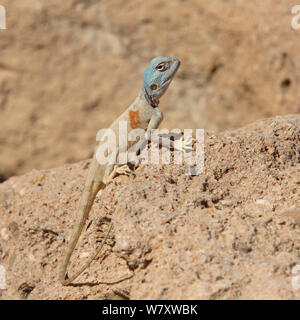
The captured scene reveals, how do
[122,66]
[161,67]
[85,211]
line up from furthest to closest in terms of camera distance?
[122,66], [161,67], [85,211]

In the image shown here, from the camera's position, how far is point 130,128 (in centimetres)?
431

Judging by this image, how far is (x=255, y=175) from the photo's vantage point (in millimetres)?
3705

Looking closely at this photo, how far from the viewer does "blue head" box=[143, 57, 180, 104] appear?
4.53m

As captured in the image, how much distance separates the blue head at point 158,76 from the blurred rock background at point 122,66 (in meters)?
3.56

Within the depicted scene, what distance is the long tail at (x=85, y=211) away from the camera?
3680mm

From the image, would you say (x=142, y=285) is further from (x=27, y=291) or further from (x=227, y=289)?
(x=27, y=291)

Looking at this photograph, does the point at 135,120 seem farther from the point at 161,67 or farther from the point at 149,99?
the point at 161,67

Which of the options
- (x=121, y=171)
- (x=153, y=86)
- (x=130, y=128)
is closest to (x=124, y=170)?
(x=121, y=171)

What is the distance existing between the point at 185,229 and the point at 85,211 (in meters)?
1.05

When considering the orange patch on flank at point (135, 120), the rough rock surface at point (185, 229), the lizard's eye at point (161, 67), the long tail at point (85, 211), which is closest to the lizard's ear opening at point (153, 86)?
the lizard's eye at point (161, 67)

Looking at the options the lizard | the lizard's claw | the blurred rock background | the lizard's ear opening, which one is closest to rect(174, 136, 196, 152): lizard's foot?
the lizard

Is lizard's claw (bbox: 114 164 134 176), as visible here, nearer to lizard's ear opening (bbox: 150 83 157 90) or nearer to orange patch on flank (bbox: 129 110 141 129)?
orange patch on flank (bbox: 129 110 141 129)

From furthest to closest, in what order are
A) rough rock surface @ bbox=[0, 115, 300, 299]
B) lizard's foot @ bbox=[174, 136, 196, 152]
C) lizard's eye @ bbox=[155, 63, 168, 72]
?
lizard's eye @ bbox=[155, 63, 168, 72] < lizard's foot @ bbox=[174, 136, 196, 152] < rough rock surface @ bbox=[0, 115, 300, 299]

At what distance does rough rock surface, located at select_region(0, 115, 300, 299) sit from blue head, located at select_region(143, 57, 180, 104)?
2.39ft
